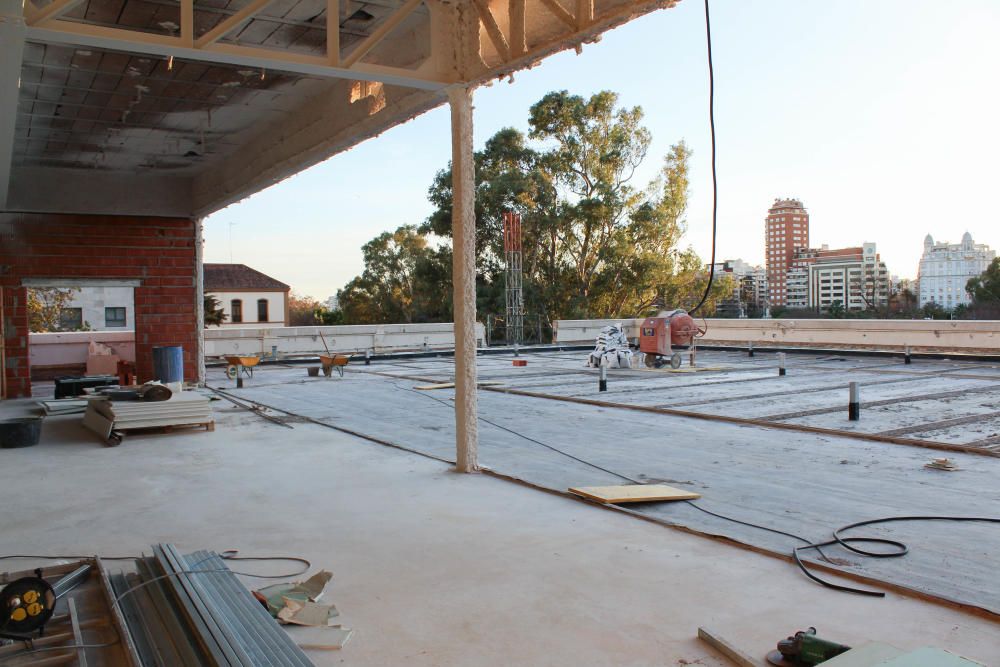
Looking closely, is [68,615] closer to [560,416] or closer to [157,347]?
[560,416]

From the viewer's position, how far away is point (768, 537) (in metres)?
5.89

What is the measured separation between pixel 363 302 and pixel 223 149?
40.0 metres

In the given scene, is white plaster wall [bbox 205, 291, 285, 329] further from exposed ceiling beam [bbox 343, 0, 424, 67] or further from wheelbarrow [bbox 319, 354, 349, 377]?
exposed ceiling beam [bbox 343, 0, 424, 67]

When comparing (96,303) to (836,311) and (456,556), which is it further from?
(456,556)

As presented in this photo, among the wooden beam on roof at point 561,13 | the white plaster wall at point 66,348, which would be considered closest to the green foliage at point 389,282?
Result: the white plaster wall at point 66,348

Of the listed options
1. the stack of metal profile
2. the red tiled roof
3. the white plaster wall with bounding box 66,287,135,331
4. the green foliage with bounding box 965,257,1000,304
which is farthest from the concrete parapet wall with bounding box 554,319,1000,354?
the red tiled roof

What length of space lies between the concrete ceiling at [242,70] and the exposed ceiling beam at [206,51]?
13 millimetres

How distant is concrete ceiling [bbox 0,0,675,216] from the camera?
6633mm

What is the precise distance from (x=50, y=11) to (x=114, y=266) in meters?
12.9

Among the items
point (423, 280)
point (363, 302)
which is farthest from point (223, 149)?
point (363, 302)

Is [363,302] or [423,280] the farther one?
[363,302]

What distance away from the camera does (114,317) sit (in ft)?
164

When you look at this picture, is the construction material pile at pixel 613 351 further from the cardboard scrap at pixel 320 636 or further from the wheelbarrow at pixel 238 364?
the cardboard scrap at pixel 320 636

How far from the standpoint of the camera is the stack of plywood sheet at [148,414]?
36.0 ft
